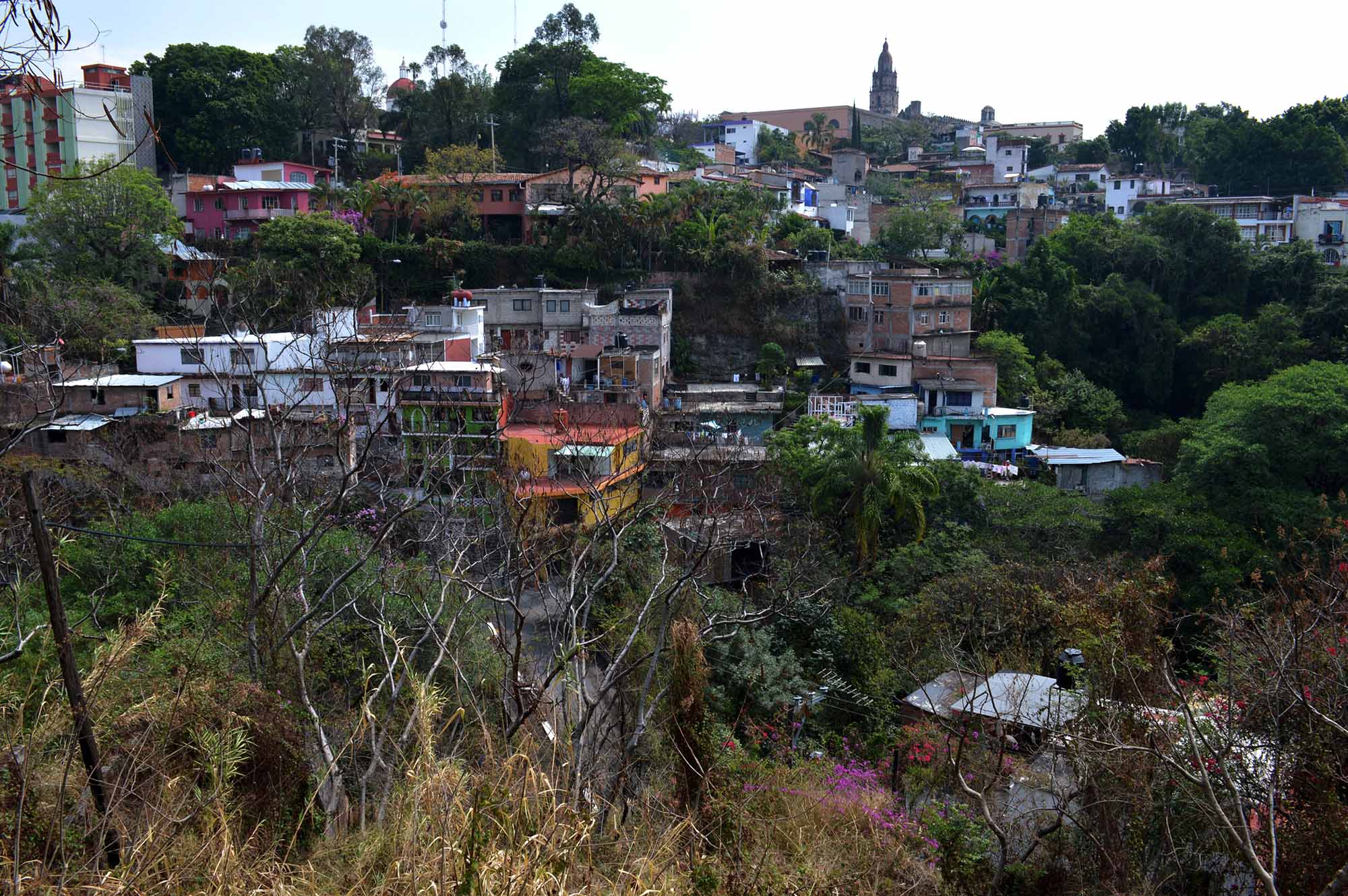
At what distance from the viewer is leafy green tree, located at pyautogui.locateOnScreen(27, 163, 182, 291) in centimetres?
2094

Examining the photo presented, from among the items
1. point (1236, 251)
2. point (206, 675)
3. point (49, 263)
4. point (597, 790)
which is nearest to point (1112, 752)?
point (597, 790)

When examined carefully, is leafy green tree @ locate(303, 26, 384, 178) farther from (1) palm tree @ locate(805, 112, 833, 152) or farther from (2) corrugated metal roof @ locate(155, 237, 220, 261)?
(1) palm tree @ locate(805, 112, 833, 152)

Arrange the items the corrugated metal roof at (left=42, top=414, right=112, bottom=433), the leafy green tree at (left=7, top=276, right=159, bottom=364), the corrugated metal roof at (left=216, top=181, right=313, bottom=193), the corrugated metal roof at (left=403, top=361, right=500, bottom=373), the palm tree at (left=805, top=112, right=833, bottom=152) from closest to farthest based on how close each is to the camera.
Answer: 1. the corrugated metal roof at (left=403, top=361, right=500, bottom=373)
2. the corrugated metal roof at (left=42, top=414, right=112, bottom=433)
3. the leafy green tree at (left=7, top=276, right=159, bottom=364)
4. the corrugated metal roof at (left=216, top=181, right=313, bottom=193)
5. the palm tree at (left=805, top=112, right=833, bottom=152)

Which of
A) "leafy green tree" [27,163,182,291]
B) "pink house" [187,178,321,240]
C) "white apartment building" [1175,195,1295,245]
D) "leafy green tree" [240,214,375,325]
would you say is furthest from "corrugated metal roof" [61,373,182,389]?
"white apartment building" [1175,195,1295,245]

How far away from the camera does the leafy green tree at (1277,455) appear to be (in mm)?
14938

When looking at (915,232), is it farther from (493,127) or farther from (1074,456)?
(493,127)

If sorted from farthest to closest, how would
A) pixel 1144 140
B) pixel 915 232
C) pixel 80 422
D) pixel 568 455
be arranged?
pixel 1144 140 → pixel 915 232 → pixel 80 422 → pixel 568 455

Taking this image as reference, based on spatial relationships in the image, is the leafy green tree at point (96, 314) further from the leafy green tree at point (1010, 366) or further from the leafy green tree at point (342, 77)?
the leafy green tree at point (1010, 366)

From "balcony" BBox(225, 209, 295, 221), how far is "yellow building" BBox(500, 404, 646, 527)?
1203 centimetres

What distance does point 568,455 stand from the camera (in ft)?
40.5

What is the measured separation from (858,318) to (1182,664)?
13.2 m

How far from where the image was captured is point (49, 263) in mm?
20703

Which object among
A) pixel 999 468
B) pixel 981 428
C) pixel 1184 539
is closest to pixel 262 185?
pixel 981 428

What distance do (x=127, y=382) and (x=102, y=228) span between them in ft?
20.8
